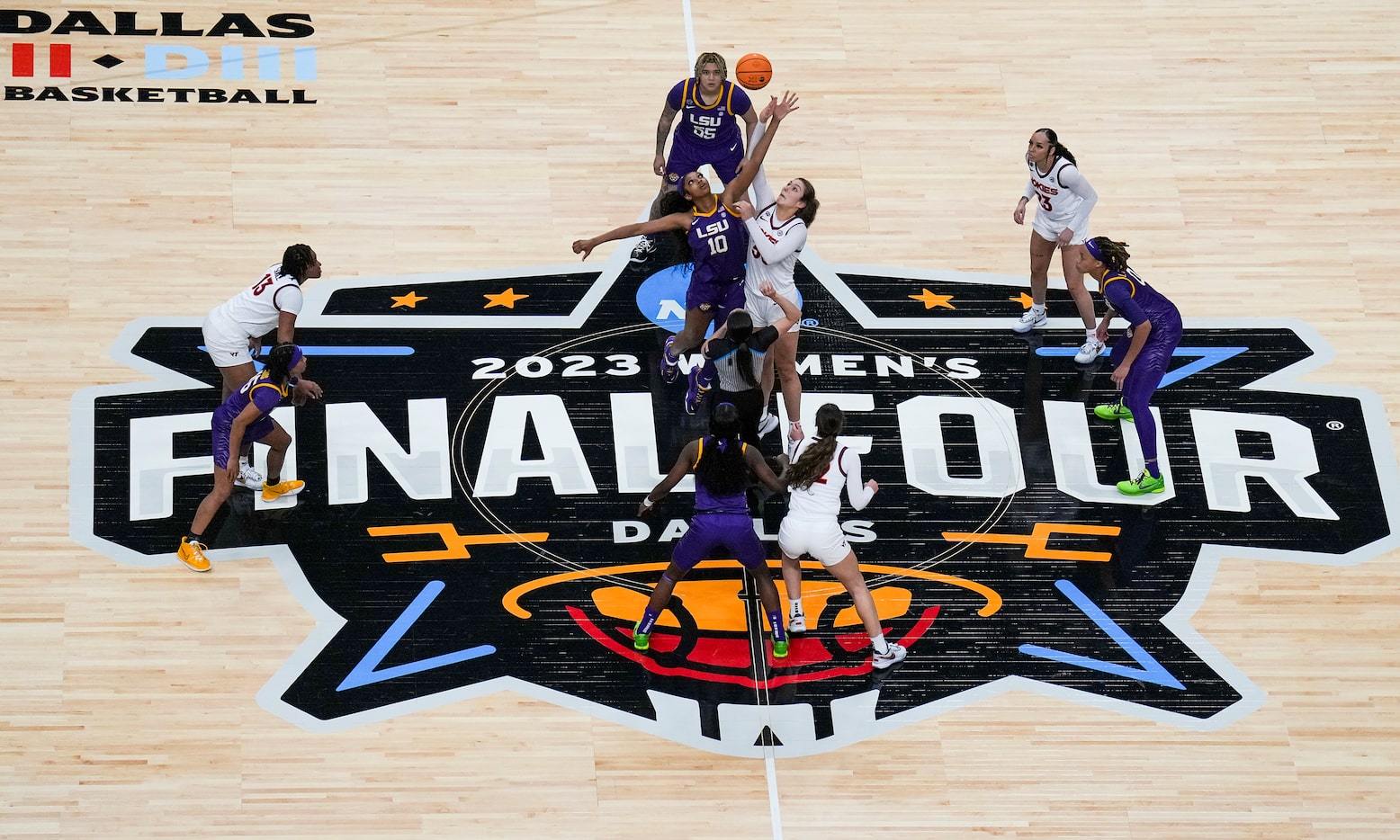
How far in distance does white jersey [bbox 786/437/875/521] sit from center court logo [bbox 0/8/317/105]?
18.3ft

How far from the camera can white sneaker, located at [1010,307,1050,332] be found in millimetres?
10711

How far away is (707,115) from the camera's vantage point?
34.4ft

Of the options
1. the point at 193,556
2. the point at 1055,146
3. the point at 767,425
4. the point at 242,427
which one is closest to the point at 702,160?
the point at 767,425

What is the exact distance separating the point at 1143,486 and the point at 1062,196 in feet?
6.44

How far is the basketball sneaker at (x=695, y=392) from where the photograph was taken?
979 centimetres

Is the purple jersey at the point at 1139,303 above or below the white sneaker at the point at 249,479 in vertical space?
above

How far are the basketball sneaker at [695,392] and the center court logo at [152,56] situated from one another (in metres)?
4.01

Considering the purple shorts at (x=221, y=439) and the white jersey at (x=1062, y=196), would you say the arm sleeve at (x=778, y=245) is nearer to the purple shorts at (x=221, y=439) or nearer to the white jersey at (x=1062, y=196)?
the white jersey at (x=1062, y=196)

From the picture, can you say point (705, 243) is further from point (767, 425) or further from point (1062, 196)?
point (1062, 196)

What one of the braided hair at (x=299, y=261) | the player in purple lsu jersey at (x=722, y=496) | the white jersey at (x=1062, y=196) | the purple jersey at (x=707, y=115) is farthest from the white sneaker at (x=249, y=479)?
the white jersey at (x=1062, y=196)

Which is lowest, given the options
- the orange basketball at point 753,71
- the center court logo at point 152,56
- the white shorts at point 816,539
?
the white shorts at point 816,539

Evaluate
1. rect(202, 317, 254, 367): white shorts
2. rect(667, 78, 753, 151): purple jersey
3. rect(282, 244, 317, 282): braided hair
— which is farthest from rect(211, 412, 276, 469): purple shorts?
rect(667, 78, 753, 151): purple jersey

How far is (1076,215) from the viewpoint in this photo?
10219mm

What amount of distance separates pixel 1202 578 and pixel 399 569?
4847 mm
